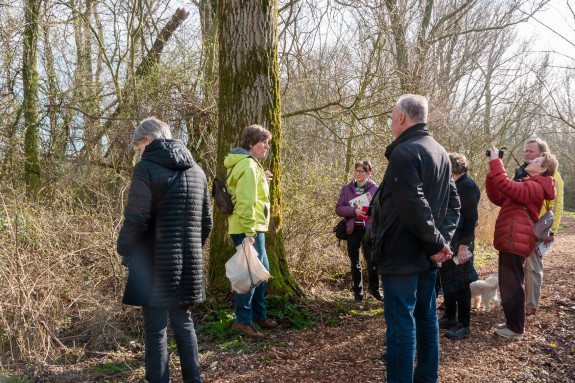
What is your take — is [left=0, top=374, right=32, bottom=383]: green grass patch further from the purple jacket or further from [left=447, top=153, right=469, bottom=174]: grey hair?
[left=447, top=153, right=469, bottom=174]: grey hair

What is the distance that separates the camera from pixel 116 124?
7.95m

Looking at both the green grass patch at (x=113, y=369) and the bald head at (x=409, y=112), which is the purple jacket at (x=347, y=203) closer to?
the bald head at (x=409, y=112)

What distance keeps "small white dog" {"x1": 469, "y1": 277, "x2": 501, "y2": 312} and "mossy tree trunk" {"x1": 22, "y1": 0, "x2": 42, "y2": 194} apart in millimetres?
7288

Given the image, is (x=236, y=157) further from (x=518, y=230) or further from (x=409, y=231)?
(x=518, y=230)

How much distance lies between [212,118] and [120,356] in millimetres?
4403

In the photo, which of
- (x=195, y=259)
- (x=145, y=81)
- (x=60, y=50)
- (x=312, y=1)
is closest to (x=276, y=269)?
(x=195, y=259)

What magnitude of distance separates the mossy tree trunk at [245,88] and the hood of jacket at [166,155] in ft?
6.54

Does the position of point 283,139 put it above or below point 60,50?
below

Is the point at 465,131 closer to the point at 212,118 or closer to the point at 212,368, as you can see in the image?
the point at 212,118

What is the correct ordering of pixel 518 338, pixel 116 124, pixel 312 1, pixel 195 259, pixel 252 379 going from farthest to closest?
pixel 312 1
pixel 116 124
pixel 518 338
pixel 252 379
pixel 195 259

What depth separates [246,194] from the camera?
388cm

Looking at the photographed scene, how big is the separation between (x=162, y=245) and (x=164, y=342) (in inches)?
26.8

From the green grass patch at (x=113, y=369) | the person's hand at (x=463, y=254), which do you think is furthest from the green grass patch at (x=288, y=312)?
the person's hand at (x=463, y=254)

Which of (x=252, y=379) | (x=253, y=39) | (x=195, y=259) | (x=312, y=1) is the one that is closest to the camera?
(x=195, y=259)
